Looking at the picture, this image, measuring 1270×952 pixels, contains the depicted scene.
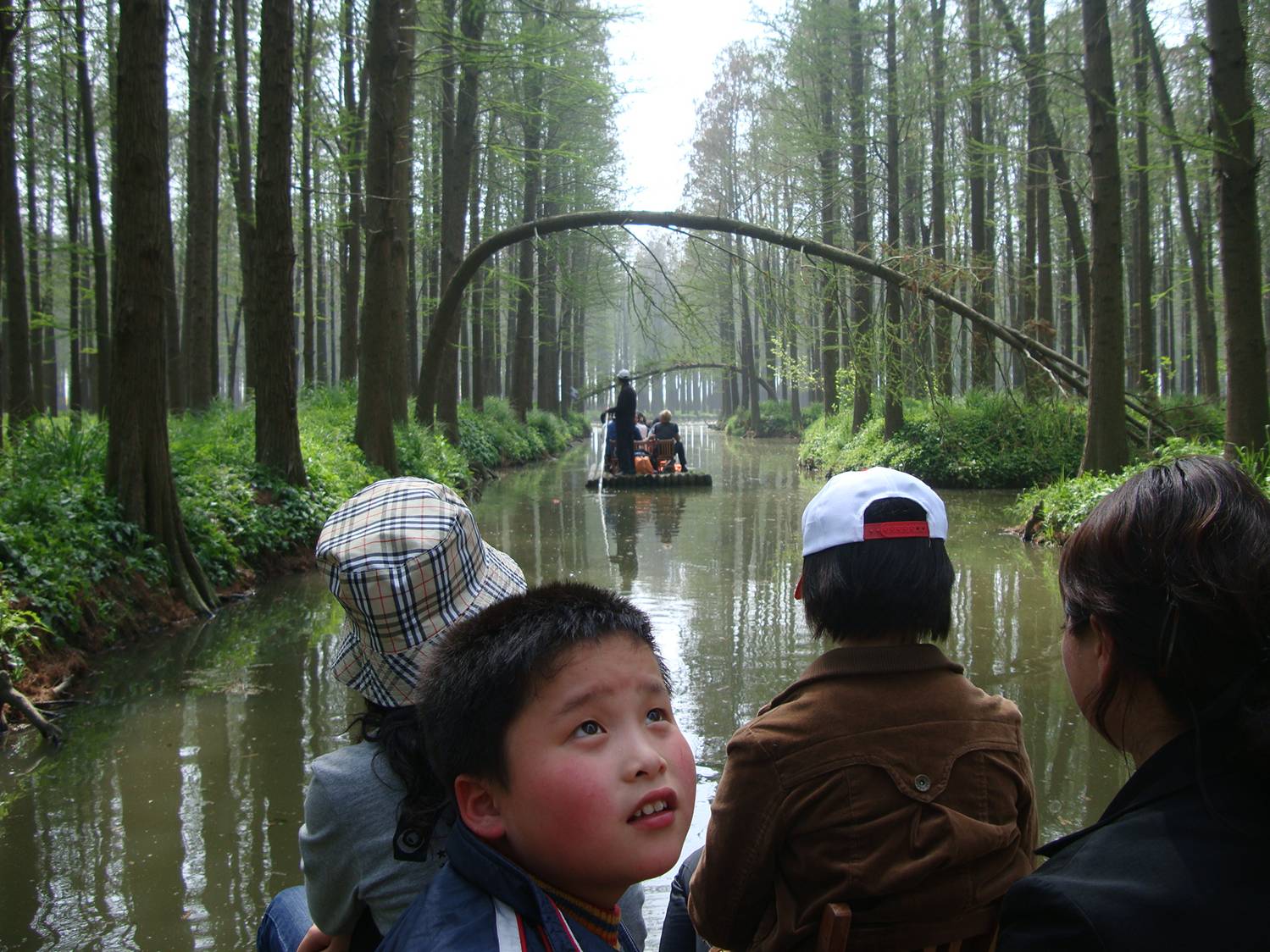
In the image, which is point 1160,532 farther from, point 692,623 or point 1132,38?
point 1132,38

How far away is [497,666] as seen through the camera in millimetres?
1516

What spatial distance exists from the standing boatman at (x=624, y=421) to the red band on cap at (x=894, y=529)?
580 inches

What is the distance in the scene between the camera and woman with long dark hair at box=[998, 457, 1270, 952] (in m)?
1.21

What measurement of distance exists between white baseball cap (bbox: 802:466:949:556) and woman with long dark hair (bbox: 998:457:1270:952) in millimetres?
637

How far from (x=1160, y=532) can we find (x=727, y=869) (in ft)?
3.71

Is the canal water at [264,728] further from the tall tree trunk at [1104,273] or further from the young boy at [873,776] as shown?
the tall tree trunk at [1104,273]

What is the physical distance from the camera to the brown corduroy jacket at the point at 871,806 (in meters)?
1.98

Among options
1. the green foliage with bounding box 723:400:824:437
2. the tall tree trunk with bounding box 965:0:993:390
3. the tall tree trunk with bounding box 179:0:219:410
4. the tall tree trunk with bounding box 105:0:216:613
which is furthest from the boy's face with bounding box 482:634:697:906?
the green foliage with bounding box 723:400:824:437

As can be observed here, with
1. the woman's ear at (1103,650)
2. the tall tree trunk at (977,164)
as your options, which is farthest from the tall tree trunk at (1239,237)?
the woman's ear at (1103,650)

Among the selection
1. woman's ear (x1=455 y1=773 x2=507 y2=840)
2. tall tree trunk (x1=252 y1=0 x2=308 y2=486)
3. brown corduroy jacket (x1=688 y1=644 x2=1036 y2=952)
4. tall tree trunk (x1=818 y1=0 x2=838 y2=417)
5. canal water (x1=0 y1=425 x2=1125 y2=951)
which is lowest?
canal water (x1=0 y1=425 x2=1125 y2=951)

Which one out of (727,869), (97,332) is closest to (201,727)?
(727,869)

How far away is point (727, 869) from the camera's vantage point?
2113mm

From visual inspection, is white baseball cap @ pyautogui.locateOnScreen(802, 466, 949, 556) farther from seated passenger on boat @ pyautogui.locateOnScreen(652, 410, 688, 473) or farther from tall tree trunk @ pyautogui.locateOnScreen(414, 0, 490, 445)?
seated passenger on boat @ pyautogui.locateOnScreen(652, 410, 688, 473)

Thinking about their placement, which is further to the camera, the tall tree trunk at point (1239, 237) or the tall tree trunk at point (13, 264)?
the tall tree trunk at point (13, 264)
